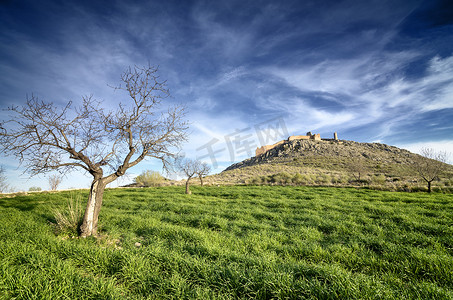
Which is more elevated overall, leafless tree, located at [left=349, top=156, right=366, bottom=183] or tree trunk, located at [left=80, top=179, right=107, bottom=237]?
leafless tree, located at [left=349, top=156, right=366, bottom=183]

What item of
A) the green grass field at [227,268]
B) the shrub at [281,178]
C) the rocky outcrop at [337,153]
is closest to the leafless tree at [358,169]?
the shrub at [281,178]

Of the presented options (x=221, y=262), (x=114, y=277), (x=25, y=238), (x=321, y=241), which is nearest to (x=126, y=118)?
(x=25, y=238)

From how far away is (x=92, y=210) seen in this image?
276 inches

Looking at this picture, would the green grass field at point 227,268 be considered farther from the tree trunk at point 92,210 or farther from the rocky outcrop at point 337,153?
the rocky outcrop at point 337,153

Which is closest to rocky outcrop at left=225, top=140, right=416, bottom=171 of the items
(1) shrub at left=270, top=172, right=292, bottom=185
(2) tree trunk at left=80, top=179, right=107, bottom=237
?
(1) shrub at left=270, top=172, right=292, bottom=185

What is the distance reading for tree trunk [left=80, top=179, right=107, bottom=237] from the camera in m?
6.78

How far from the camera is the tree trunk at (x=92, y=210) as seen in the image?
6.78 metres

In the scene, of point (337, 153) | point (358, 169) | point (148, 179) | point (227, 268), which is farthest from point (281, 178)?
point (337, 153)

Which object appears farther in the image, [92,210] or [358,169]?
[358,169]

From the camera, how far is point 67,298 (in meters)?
2.78

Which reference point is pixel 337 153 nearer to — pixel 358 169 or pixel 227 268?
pixel 358 169

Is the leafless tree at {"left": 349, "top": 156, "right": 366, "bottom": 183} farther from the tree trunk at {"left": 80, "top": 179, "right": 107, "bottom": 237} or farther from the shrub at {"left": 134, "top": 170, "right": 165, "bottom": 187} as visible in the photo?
the shrub at {"left": 134, "top": 170, "right": 165, "bottom": 187}

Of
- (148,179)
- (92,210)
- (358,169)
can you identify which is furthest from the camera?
(148,179)

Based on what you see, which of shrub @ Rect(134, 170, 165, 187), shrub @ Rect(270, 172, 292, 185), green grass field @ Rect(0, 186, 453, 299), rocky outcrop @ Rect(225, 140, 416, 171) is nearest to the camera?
green grass field @ Rect(0, 186, 453, 299)
